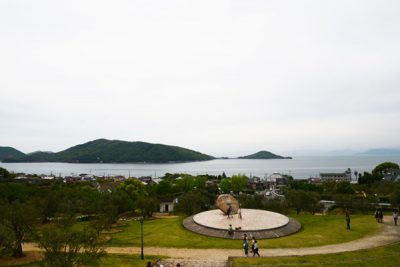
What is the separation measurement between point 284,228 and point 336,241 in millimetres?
5629

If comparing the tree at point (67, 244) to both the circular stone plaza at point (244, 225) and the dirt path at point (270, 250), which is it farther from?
the circular stone plaza at point (244, 225)

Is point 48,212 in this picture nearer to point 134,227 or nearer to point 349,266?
point 134,227

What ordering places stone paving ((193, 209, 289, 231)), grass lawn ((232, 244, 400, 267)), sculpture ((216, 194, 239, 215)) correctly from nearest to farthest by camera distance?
grass lawn ((232, 244, 400, 267)) → stone paving ((193, 209, 289, 231)) → sculpture ((216, 194, 239, 215))

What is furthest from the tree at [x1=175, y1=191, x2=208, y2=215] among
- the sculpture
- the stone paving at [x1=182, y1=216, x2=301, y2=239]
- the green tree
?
the green tree

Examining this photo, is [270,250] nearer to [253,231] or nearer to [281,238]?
[281,238]

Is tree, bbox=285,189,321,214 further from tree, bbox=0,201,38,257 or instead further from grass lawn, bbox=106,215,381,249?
tree, bbox=0,201,38,257

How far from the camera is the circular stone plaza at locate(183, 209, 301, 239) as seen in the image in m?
31.6

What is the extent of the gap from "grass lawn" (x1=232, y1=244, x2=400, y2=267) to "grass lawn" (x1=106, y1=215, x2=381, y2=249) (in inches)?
203

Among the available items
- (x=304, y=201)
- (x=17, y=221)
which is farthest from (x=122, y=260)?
(x=304, y=201)

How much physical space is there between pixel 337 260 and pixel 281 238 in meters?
8.63

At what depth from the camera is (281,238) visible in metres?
30.7

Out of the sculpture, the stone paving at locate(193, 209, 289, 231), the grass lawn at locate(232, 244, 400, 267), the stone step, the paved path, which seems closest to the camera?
the grass lawn at locate(232, 244, 400, 267)

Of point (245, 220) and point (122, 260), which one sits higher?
point (245, 220)

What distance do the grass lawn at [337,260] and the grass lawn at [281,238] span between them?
16.9 ft
